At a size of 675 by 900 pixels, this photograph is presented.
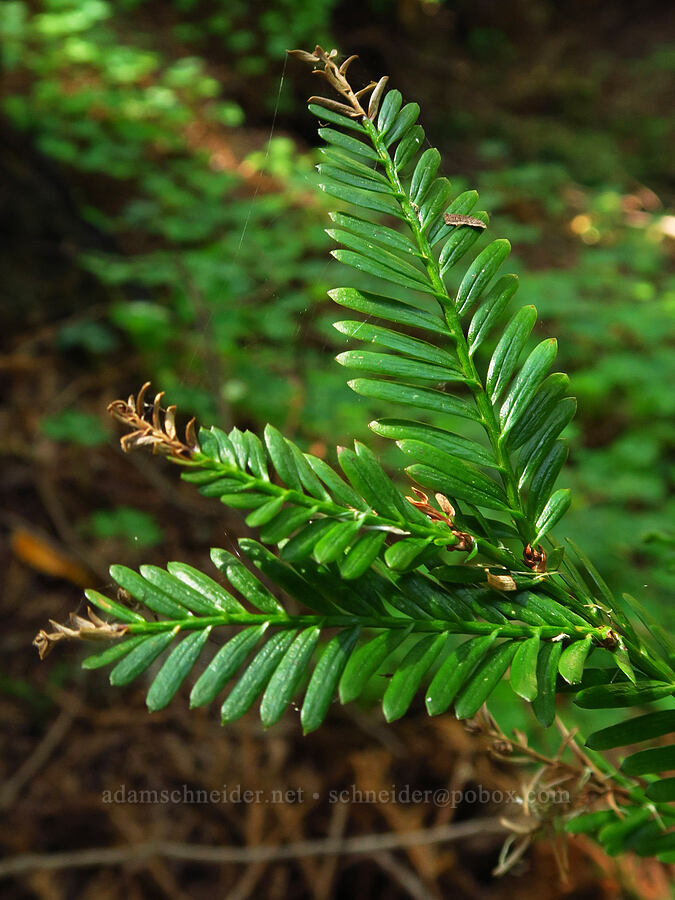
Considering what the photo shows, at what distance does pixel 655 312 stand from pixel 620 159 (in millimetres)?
3713

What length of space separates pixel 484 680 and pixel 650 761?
113mm

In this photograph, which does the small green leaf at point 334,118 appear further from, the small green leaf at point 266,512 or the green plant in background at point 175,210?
the green plant in background at point 175,210

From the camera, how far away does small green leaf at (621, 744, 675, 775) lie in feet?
1.34

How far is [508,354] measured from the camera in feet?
1.48

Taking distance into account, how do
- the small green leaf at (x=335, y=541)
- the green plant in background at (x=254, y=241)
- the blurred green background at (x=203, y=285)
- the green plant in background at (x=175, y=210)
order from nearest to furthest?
the small green leaf at (x=335, y=541), the blurred green background at (x=203, y=285), the green plant in background at (x=254, y=241), the green plant in background at (x=175, y=210)

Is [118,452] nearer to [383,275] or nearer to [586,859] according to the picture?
[586,859]

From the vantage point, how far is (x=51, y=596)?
2.14 metres

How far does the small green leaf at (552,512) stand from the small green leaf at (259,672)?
162 mm

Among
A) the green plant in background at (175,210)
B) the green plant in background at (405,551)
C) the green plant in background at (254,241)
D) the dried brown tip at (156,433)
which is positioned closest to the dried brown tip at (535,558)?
the green plant in background at (405,551)

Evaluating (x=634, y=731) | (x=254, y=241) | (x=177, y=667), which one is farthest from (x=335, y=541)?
(x=254, y=241)

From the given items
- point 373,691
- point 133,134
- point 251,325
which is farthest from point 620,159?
point 373,691

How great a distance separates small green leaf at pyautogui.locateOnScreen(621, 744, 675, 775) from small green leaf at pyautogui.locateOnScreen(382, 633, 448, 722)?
137 mm

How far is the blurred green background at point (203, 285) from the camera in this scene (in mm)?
2113

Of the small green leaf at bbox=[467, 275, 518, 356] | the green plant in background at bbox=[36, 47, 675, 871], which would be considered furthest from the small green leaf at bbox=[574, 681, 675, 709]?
the small green leaf at bbox=[467, 275, 518, 356]
